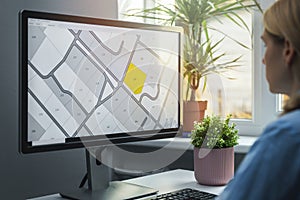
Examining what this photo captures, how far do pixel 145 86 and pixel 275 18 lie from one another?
74cm

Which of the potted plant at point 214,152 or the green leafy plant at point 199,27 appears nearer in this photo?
the potted plant at point 214,152

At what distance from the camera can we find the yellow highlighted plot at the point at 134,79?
58.2 inches

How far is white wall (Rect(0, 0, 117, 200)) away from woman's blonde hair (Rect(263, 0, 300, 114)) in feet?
3.30

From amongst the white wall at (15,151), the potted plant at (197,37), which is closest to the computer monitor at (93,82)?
the white wall at (15,151)

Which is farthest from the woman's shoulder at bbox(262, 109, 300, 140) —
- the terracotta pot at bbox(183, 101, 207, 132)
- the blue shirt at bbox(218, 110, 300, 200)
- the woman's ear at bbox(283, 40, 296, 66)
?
the terracotta pot at bbox(183, 101, 207, 132)

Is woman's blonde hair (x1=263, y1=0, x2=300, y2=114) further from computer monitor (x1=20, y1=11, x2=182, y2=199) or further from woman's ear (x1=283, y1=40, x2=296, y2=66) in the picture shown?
computer monitor (x1=20, y1=11, x2=182, y2=199)

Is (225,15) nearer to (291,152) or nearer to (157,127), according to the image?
(157,127)

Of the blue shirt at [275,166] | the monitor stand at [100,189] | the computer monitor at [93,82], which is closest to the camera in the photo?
the blue shirt at [275,166]

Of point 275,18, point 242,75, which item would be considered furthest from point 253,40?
point 275,18

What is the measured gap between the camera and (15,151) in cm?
162

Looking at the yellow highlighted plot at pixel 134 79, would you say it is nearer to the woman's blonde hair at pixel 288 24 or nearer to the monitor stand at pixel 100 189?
the monitor stand at pixel 100 189

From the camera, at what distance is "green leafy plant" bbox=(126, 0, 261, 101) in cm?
212

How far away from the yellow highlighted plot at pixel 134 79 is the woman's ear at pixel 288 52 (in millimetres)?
699

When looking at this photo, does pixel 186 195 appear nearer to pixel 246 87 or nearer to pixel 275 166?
pixel 275 166
